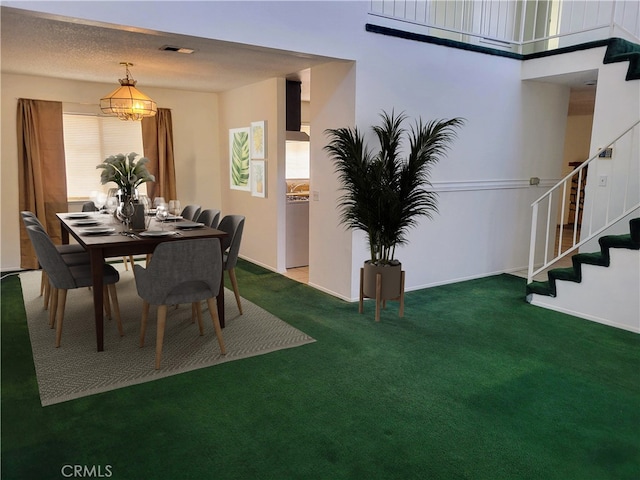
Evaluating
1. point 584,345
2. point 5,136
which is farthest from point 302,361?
point 5,136

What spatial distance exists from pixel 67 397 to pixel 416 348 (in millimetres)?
2331

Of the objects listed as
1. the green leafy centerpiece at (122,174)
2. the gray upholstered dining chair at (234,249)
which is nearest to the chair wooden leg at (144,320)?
the gray upholstered dining chair at (234,249)

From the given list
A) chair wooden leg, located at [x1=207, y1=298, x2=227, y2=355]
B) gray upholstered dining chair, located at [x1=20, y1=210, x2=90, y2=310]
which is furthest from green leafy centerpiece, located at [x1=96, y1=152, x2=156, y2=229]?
chair wooden leg, located at [x1=207, y1=298, x2=227, y2=355]

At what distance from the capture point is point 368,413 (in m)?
2.65

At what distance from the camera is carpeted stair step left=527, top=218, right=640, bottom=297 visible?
12.9ft

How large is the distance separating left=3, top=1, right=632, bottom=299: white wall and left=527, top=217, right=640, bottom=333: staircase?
4.09 feet

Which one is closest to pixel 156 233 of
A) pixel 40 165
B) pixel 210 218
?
pixel 210 218

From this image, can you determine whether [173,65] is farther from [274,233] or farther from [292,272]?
[292,272]

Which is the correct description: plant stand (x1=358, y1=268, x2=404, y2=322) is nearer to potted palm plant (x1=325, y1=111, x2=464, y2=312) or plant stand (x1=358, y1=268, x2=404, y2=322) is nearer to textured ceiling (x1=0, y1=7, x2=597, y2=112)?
potted palm plant (x1=325, y1=111, x2=464, y2=312)

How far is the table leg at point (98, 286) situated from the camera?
10.9 feet

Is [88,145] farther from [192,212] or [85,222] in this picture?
[85,222]

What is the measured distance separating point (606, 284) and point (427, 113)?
2289 millimetres

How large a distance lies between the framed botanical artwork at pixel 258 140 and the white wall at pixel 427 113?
0.39m

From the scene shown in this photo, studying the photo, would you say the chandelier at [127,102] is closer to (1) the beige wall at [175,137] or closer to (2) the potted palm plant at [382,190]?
(1) the beige wall at [175,137]
